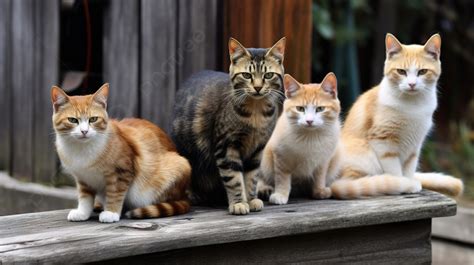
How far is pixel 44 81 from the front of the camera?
408 centimetres

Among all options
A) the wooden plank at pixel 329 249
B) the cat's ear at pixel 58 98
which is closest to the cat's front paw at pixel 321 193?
the wooden plank at pixel 329 249

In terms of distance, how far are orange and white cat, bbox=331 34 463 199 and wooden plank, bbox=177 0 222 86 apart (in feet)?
2.54

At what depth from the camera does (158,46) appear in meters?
3.81

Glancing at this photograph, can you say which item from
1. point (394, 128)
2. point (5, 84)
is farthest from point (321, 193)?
point (5, 84)

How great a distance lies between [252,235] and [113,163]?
566 mm

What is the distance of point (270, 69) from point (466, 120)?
215 inches

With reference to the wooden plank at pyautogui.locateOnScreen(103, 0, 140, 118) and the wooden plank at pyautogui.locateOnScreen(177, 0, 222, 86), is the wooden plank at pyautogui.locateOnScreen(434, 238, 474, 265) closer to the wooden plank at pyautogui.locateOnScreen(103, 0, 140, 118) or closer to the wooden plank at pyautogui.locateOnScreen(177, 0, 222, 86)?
the wooden plank at pyautogui.locateOnScreen(177, 0, 222, 86)

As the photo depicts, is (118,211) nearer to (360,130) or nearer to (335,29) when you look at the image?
(360,130)

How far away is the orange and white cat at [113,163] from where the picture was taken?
2621mm

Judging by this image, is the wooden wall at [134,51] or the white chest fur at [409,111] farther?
the wooden wall at [134,51]

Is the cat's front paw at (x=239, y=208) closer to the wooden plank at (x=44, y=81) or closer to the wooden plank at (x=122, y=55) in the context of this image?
the wooden plank at (x=122, y=55)

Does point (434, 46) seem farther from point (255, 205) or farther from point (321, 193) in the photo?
point (255, 205)

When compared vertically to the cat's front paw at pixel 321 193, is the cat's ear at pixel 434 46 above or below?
above

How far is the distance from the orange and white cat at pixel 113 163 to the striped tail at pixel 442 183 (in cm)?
132
